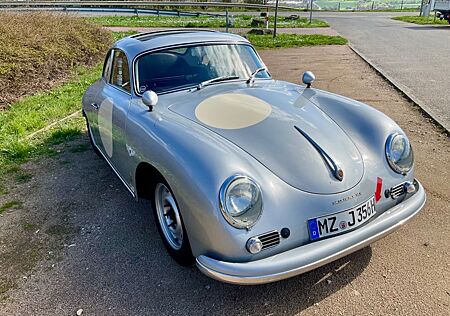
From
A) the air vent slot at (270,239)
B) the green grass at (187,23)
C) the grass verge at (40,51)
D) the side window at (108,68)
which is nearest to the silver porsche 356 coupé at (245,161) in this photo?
the air vent slot at (270,239)

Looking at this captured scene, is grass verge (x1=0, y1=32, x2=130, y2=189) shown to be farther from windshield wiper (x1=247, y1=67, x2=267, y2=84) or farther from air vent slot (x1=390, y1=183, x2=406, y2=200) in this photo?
air vent slot (x1=390, y1=183, x2=406, y2=200)

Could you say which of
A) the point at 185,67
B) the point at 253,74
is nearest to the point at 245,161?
the point at 185,67

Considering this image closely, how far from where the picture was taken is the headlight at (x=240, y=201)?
86.9 inches

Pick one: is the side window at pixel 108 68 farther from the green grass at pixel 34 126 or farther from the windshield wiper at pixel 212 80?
the green grass at pixel 34 126

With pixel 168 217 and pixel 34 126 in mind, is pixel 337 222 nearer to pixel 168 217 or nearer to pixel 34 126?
pixel 168 217

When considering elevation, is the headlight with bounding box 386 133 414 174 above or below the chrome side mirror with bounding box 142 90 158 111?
below

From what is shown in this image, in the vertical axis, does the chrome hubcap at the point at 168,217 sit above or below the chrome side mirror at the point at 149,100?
below

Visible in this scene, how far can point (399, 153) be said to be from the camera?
287 centimetres

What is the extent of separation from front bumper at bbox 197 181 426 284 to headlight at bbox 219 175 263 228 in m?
0.24

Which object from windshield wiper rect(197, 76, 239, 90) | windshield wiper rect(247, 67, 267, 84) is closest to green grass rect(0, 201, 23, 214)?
windshield wiper rect(197, 76, 239, 90)

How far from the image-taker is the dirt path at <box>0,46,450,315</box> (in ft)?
8.16

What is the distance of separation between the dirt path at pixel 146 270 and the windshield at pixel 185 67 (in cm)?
121

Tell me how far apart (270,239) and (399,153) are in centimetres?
131

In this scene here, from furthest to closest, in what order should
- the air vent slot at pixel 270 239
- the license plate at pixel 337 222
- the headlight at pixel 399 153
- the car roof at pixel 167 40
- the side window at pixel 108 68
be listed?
the side window at pixel 108 68, the car roof at pixel 167 40, the headlight at pixel 399 153, the license plate at pixel 337 222, the air vent slot at pixel 270 239
